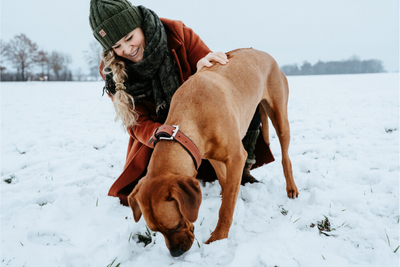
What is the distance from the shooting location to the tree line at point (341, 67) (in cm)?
6725

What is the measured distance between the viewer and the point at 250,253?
6.64 ft

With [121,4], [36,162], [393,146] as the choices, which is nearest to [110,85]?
[121,4]

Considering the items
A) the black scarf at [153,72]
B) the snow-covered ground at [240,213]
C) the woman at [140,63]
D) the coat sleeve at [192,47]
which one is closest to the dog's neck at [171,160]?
the snow-covered ground at [240,213]

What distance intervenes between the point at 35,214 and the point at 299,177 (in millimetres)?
3146

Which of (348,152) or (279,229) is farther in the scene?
(348,152)

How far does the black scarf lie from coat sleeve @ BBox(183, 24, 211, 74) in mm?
312

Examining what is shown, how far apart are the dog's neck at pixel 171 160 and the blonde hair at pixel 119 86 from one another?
118cm

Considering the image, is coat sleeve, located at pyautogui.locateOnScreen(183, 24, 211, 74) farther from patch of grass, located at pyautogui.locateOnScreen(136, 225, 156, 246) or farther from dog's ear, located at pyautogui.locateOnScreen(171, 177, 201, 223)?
patch of grass, located at pyautogui.locateOnScreen(136, 225, 156, 246)

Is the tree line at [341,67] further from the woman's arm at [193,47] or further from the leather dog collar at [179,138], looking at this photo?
the leather dog collar at [179,138]

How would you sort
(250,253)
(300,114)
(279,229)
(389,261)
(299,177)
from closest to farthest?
(389,261)
(250,253)
(279,229)
(299,177)
(300,114)

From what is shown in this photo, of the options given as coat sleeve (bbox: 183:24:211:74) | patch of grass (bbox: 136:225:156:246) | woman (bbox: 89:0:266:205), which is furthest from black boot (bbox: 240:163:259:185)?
coat sleeve (bbox: 183:24:211:74)

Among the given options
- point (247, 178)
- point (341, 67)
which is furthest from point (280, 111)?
point (341, 67)

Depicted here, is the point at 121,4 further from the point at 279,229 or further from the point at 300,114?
the point at 300,114

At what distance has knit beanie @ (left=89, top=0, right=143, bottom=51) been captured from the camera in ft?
8.74
